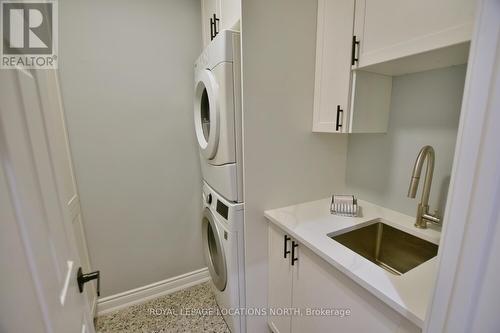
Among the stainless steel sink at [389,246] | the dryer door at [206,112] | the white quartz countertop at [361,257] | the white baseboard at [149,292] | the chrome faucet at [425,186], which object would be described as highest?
the dryer door at [206,112]

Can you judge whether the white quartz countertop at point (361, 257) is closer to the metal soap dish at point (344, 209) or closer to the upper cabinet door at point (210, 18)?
the metal soap dish at point (344, 209)

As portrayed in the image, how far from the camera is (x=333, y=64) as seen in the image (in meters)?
1.21

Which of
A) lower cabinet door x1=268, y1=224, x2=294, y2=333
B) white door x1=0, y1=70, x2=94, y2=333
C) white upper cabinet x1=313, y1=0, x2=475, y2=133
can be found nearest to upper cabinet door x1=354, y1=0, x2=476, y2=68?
white upper cabinet x1=313, y1=0, x2=475, y2=133

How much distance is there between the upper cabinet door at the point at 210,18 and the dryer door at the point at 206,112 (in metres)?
0.31

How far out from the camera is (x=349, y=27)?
1.10 metres

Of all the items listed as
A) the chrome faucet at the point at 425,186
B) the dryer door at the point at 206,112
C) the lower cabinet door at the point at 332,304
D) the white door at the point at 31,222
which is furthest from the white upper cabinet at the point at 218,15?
the lower cabinet door at the point at 332,304

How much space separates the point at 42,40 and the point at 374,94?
143 cm

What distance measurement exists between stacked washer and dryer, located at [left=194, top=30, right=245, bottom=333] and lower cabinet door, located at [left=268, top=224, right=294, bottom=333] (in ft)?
0.60

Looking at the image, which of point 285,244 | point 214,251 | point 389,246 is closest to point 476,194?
point 285,244

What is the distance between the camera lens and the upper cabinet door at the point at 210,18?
140cm

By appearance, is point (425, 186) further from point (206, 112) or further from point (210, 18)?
point (210, 18)

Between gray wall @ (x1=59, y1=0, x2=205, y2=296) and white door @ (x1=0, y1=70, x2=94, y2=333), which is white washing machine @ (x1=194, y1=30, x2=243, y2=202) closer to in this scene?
gray wall @ (x1=59, y1=0, x2=205, y2=296)

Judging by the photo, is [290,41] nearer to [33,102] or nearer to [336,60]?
[336,60]

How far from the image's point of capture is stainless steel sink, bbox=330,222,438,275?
1122mm
